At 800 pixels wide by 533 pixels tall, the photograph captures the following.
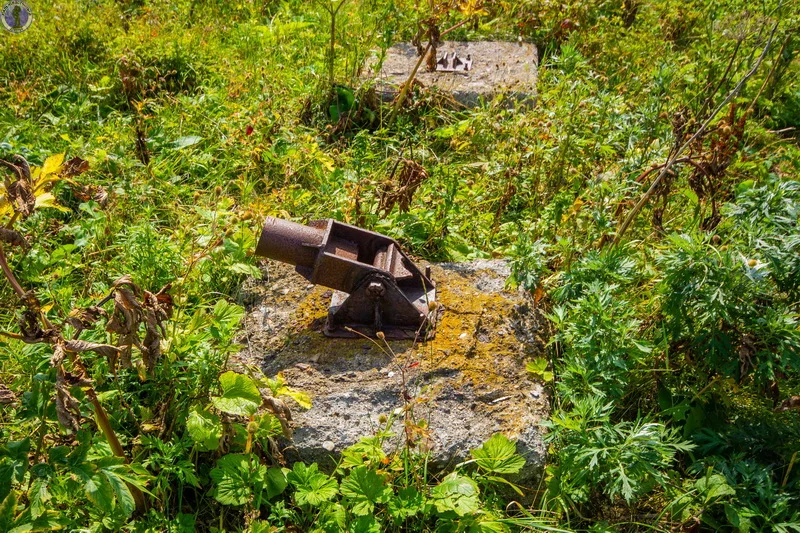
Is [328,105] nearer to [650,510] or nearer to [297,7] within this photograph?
[297,7]

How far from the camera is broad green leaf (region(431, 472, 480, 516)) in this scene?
7.68 feet

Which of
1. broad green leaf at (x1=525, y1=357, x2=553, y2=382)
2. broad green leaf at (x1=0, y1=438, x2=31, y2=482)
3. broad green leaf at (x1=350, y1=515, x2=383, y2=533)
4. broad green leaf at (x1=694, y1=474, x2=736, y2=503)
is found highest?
broad green leaf at (x1=525, y1=357, x2=553, y2=382)

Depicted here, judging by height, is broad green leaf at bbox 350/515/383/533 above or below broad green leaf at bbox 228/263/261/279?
below

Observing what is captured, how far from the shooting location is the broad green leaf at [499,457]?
97.0 inches

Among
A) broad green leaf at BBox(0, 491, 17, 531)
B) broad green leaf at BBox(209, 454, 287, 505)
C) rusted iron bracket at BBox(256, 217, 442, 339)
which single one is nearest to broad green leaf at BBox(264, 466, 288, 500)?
broad green leaf at BBox(209, 454, 287, 505)

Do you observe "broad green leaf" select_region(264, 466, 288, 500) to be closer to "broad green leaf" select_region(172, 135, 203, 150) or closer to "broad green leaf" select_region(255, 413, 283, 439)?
"broad green leaf" select_region(255, 413, 283, 439)

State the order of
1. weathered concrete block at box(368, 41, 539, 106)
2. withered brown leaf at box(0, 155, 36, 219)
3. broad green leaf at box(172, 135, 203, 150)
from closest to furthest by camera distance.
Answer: withered brown leaf at box(0, 155, 36, 219) < broad green leaf at box(172, 135, 203, 150) < weathered concrete block at box(368, 41, 539, 106)

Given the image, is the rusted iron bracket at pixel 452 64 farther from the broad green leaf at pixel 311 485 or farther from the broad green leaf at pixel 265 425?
the broad green leaf at pixel 311 485

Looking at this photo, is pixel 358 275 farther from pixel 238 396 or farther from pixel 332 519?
pixel 332 519

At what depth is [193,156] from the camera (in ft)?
14.3

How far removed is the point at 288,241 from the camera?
2836 mm

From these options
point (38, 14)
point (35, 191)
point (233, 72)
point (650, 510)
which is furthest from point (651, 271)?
point (38, 14)

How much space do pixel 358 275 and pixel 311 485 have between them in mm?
863

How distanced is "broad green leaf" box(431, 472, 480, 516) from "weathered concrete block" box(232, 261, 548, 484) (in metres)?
0.19
